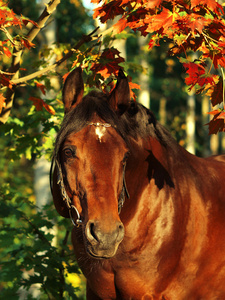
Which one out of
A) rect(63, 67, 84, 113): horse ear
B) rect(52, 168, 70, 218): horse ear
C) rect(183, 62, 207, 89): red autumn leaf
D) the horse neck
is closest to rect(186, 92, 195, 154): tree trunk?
the horse neck

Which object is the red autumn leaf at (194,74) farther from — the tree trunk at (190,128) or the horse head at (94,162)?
the tree trunk at (190,128)

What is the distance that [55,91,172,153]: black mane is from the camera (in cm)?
288

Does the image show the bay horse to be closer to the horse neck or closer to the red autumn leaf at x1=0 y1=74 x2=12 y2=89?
the horse neck

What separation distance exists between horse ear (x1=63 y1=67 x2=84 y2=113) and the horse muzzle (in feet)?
3.09

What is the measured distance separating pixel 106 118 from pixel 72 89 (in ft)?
1.19

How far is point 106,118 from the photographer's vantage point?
2.91 m

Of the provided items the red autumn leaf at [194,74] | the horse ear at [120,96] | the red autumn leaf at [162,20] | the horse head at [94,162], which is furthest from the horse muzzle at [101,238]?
the red autumn leaf at [162,20]

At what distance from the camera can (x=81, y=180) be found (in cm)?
274

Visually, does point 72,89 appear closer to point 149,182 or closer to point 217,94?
point 149,182

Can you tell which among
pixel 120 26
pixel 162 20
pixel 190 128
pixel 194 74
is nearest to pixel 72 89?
pixel 120 26

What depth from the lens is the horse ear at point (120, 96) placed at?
3.07 m

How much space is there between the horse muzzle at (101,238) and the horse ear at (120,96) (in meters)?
0.91

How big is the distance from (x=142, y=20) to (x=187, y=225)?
1.57 m

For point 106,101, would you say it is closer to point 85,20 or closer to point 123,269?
point 123,269
